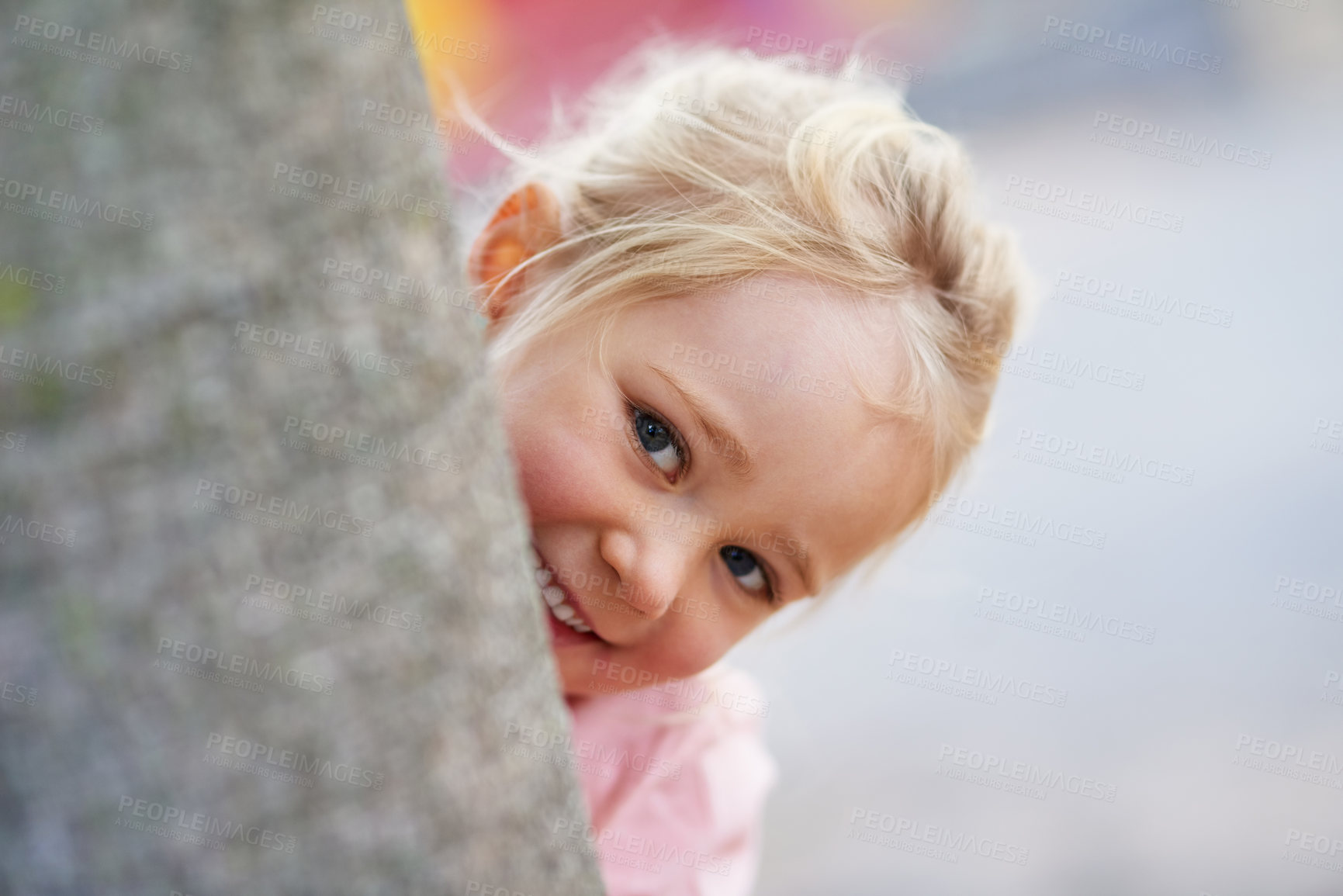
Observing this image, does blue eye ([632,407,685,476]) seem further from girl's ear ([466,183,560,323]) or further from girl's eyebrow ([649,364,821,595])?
girl's ear ([466,183,560,323])

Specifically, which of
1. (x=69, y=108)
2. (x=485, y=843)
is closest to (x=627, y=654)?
(x=485, y=843)

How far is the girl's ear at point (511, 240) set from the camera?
67.7 inches

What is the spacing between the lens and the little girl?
4.75 feet

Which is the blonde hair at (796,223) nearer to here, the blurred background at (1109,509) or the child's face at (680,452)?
the child's face at (680,452)

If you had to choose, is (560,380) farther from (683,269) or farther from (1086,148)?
(1086,148)

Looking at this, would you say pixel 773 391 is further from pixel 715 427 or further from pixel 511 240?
pixel 511 240

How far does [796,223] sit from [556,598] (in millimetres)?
658

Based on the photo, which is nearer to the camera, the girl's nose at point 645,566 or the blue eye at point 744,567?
the girl's nose at point 645,566

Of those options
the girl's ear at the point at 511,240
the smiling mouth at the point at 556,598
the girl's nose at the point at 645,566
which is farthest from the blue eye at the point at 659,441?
the girl's ear at the point at 511,240

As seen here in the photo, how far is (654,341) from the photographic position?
1.49 m

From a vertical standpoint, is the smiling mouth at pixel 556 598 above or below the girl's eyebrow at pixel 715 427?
below

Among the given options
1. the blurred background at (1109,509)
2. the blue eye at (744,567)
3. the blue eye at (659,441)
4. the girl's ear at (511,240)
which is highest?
the girl's ear at (511,240)

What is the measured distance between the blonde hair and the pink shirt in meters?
0.69

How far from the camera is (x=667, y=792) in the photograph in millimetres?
2074
